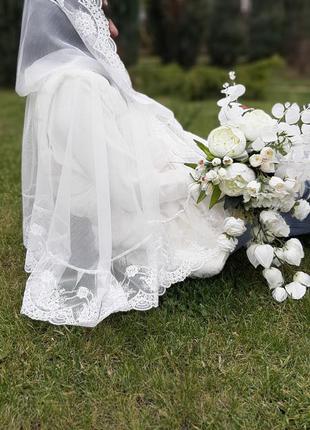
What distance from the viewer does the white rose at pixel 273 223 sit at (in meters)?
2.43

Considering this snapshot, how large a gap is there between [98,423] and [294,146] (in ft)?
4.51

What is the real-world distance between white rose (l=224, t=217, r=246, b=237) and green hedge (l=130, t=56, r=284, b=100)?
20.2 ft

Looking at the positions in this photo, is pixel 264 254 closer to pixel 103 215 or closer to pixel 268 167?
pixel 268 167

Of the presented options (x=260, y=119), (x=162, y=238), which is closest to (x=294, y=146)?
(x=260, y=119)

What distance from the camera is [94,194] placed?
8.01ft

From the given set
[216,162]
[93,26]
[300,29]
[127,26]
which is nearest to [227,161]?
[216,162]

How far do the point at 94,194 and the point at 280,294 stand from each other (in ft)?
3.06

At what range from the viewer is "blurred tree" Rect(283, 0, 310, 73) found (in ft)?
36.7

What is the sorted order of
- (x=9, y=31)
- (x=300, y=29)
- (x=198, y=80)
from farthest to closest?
1. (x=300, y=29)
2. (x=9, y=31)
3. (x=198, y=80)

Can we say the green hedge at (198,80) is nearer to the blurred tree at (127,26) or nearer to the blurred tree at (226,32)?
the blurred tree at (127,26)

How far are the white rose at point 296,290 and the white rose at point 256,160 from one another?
0.58m

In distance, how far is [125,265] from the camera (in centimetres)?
242

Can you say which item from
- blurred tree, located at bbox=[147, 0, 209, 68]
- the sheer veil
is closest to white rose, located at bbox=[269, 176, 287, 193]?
the sheer veil

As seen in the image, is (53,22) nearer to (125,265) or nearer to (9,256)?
(125,265)
